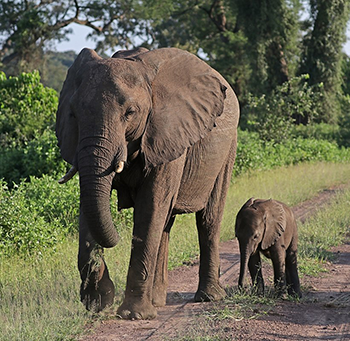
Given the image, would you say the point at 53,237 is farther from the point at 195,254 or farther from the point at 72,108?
the point at 72,108

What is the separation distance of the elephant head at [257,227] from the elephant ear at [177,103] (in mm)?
1028

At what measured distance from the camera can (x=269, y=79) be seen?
27922 mm

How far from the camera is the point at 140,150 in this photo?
470cm

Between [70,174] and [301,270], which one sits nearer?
[70,174]

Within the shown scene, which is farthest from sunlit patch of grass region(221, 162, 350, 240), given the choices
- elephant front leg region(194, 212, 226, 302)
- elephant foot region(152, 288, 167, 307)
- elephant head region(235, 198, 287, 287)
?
elephant foot region(152, 288, 167, 307)

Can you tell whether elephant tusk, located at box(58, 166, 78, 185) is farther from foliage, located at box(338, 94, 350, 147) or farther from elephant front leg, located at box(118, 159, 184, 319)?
foliage, located at box(338, 94, 350, 147)

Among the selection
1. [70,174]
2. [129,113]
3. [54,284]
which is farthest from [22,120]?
[129,113]

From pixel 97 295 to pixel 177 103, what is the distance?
1663mm

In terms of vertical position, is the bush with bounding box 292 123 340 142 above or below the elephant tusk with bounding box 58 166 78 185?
above

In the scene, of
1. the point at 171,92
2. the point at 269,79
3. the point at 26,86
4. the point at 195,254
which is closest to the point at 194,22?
the point at 269,79

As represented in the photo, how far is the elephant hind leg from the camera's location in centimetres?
601

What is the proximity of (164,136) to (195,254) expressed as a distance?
3.43 meters

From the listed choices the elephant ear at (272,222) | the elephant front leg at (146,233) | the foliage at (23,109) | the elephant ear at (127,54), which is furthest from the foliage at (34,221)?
the foliage at (23,109)

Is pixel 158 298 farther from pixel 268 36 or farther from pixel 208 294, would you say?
pixel 268 36
